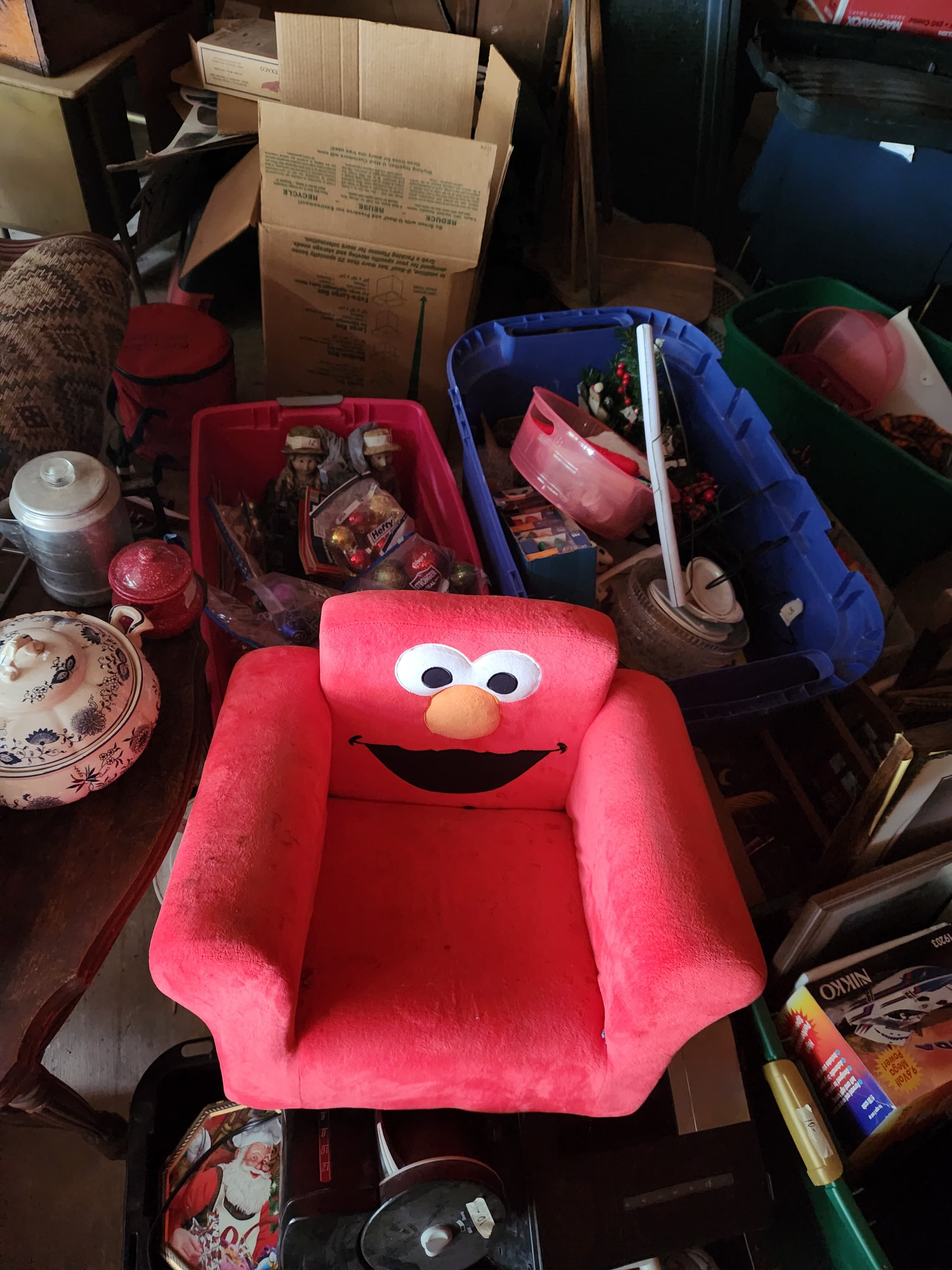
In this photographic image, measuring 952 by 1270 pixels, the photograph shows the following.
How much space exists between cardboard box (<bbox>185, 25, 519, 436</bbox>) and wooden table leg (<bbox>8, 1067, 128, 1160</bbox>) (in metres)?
1.49

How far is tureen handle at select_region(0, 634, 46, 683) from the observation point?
70cm

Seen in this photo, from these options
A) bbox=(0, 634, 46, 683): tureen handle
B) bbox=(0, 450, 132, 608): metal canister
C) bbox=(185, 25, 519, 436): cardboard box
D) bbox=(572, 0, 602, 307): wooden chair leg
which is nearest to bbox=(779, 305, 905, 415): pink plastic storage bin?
bbox=(572, 0, 602, 307): wooden chair leg

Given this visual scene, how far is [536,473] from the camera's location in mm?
1456

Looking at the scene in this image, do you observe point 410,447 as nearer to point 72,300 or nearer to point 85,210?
point 72,300

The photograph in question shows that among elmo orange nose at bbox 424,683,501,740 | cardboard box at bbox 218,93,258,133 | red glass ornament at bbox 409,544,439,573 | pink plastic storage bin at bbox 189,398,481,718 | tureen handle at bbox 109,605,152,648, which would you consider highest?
tureen handle at bbox 109,605,152,648

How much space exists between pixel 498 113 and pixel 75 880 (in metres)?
1.57

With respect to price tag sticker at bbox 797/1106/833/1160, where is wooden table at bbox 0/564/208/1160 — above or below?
above

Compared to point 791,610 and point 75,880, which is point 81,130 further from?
point 791,610

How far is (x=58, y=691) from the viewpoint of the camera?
2.37ft

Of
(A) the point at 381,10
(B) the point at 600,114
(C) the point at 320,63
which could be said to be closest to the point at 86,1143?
(C) the point at 320,63

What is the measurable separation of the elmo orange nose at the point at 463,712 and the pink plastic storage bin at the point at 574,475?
1.95 ft

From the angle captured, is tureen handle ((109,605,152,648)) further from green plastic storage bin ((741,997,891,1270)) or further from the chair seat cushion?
green plastic storage bin ((741,997,891,1270))

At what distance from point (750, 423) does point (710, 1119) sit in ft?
3.77

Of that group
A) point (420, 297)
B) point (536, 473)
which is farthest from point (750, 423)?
point (420, 297)
